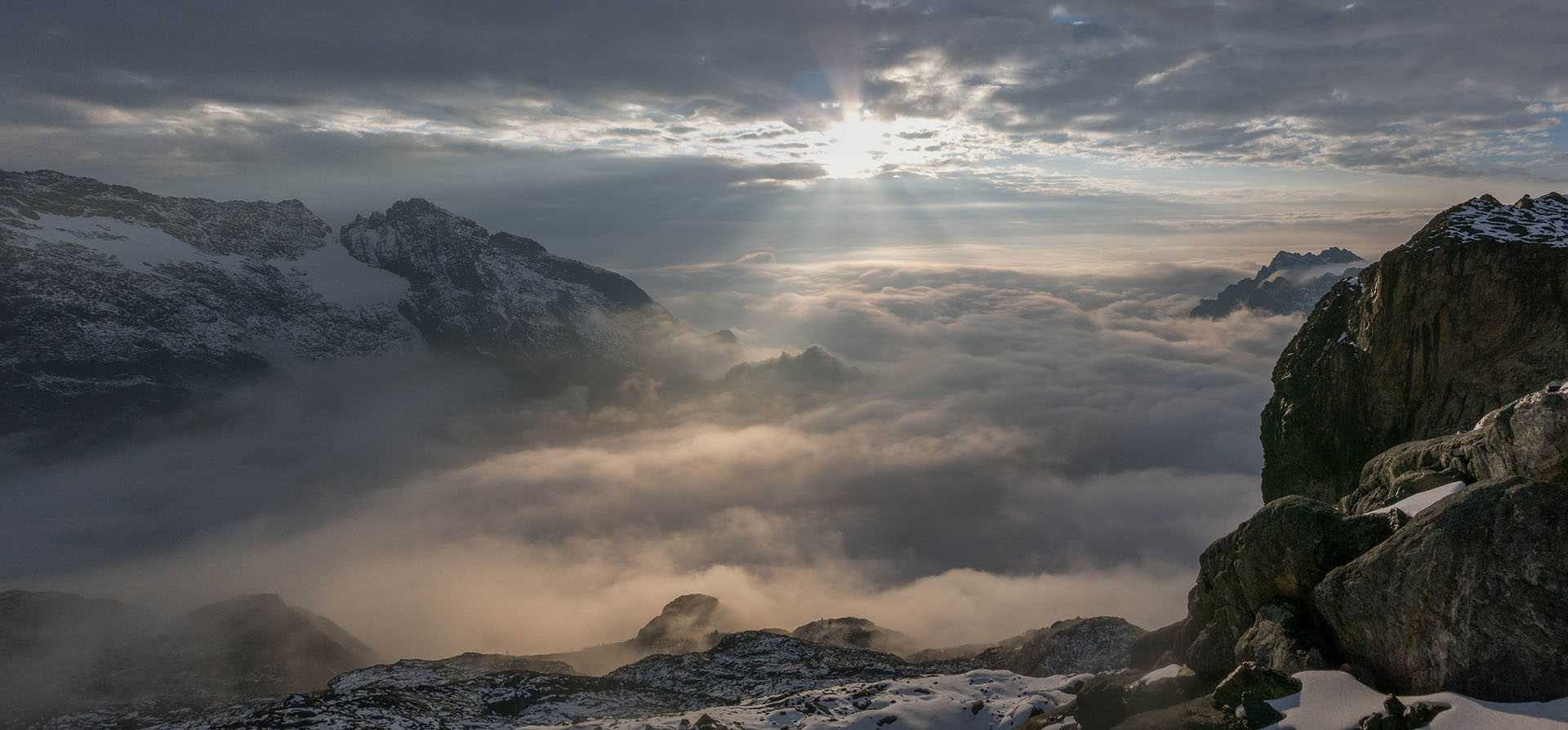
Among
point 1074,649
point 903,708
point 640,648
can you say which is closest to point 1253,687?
point 903,708

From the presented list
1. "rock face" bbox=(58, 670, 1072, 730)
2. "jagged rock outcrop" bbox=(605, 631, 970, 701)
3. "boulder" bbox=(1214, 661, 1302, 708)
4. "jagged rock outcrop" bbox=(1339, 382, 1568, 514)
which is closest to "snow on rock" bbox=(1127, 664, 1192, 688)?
"boulder" bbox=(1214, 661, 1302, 708)

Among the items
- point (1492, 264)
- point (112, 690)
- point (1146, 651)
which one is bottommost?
point (112, 690)

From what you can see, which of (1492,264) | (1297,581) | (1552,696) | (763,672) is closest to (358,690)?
(763,672)

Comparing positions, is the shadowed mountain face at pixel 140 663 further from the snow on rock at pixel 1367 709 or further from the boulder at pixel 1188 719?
the snow on rock at pixel 1367 709

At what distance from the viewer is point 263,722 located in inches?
3413

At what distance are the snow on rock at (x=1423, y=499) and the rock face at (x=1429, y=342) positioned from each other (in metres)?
27.5

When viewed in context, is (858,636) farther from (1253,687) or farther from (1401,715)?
(1401,715)

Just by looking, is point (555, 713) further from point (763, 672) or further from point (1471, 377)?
point (1471, 377)

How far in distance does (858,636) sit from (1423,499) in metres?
155

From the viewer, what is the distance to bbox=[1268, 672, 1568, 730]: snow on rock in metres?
21.1

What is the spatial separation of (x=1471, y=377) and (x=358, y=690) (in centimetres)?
12387

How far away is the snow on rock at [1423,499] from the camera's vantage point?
29.9 meters

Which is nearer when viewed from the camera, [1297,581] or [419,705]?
[1297,581]

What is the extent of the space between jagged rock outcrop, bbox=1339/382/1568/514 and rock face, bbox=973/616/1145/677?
242 ft
